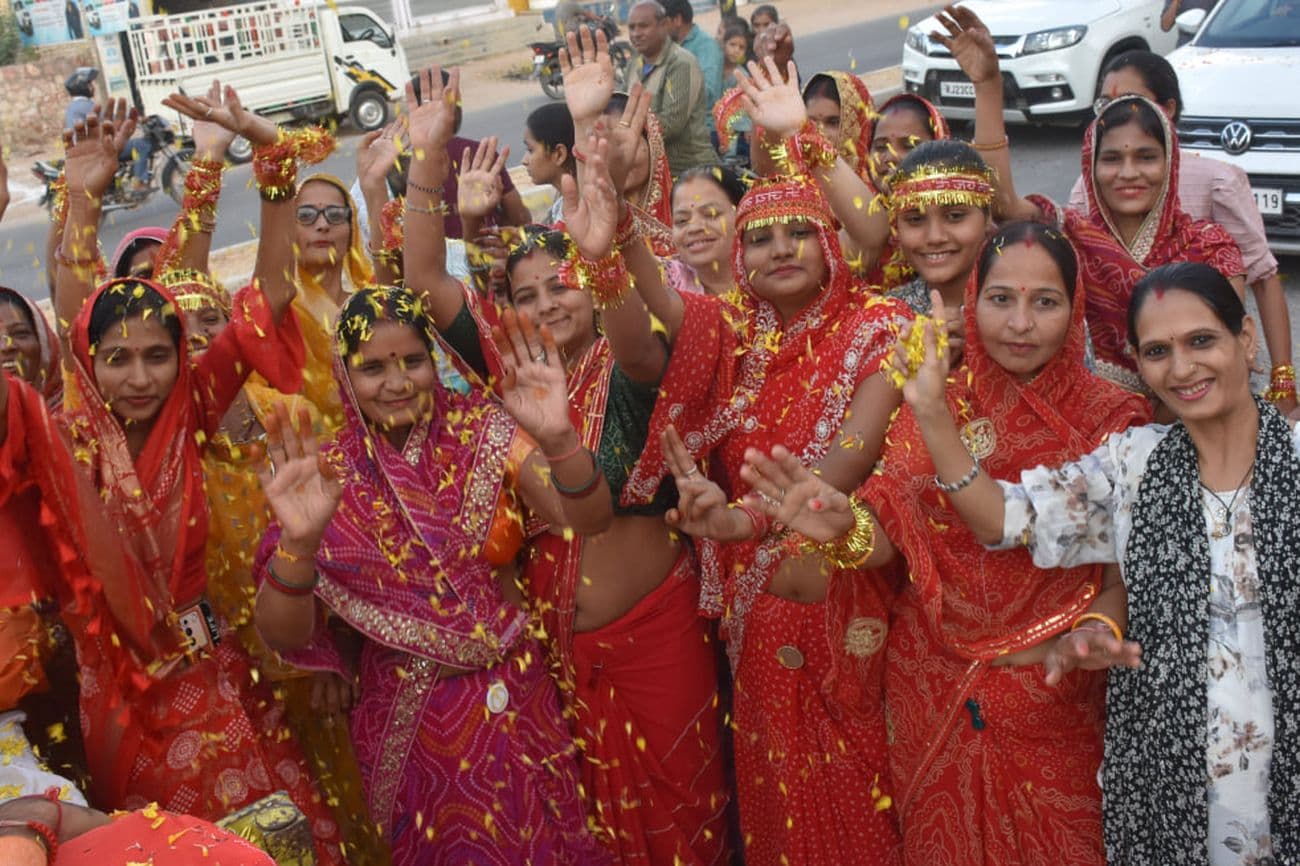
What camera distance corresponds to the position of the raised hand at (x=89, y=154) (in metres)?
3.55

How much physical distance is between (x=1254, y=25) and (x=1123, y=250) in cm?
515

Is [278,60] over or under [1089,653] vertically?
over

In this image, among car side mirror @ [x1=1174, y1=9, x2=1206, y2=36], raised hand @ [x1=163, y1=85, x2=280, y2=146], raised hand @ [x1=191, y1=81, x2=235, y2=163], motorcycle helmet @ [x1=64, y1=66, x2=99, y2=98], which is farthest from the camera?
motorcycle helmet @ [x1=64, y1=66, x2=99, y2=98]

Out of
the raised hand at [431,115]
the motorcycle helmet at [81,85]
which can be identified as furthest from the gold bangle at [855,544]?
the motorcycle helmet at [81,85]

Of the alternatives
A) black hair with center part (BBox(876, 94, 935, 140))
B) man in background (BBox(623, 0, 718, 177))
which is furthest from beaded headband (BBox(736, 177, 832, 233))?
man in background (BBox(623, 0, 718, 177))

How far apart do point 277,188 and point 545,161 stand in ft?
5.83

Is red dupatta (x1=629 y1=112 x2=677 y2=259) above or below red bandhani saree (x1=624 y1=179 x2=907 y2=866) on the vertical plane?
above

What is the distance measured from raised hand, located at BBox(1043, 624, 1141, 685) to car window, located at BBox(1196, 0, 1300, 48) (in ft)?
20.5

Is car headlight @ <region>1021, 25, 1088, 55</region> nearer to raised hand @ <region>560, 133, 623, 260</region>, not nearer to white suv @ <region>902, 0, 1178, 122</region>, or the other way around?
white suv @ <region>902, 0, 1178, 122</region>

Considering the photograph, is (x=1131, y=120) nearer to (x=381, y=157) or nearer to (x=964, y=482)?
(x=964, y=482)

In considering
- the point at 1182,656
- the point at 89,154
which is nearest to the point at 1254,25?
the point at 1182,656

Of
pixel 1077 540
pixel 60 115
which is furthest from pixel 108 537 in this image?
pixel 60 115

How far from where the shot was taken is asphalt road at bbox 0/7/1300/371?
→ 978cm

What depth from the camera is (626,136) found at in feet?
10.0
